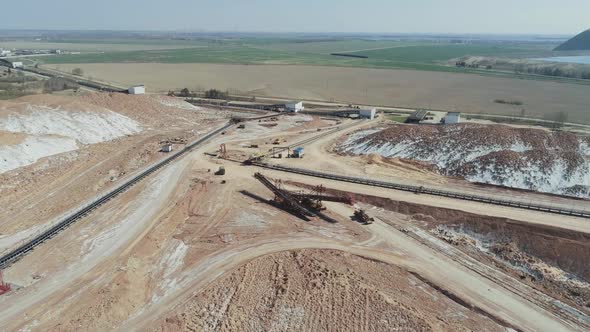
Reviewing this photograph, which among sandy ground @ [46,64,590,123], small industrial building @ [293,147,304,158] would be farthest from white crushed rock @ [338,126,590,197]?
sandy ground @ [46,64,590,123]

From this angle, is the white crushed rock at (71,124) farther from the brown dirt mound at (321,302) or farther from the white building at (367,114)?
the brown dirt mound at (321,302)

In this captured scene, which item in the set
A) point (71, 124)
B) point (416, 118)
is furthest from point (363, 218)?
point (71, 124)

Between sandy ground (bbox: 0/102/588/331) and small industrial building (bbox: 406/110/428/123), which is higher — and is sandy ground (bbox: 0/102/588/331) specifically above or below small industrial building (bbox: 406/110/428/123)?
below

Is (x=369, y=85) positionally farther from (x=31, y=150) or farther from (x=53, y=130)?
(x=31, y=150)

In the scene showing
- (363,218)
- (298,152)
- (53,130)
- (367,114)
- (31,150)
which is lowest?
(363,218)

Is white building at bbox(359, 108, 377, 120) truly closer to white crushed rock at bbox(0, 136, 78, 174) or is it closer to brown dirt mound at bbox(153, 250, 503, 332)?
white crushed rock at bbox(0, 136, 78, 174)

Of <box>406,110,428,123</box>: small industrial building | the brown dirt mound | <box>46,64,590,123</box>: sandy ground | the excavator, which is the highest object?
<box>46,64,590,123</box>: sandy ground
